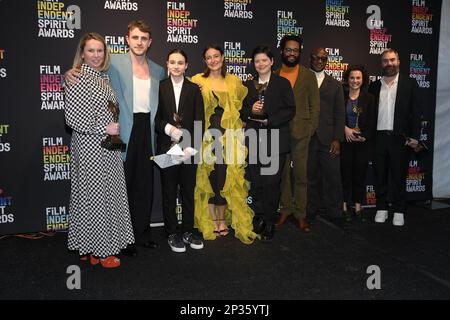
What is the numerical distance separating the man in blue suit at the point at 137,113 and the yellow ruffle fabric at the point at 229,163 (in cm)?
52

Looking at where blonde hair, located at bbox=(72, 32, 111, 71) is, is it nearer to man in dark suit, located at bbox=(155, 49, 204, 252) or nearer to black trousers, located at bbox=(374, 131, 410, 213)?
man in dark suit, located at bbox=(155, 49, 204, 252)

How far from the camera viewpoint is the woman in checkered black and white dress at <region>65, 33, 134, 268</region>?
3.47m

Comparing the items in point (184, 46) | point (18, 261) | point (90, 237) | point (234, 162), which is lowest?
point (18, 261)

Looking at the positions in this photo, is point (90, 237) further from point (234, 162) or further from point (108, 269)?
point (234, 162)

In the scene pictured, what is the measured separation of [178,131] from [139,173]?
0.59 meters

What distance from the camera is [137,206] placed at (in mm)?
4156

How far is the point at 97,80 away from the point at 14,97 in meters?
1.64

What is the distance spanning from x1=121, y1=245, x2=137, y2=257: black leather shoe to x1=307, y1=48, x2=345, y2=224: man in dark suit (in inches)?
86.6

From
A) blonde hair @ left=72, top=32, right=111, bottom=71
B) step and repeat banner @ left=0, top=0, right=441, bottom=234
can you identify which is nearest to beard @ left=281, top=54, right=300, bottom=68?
step and repeat banner @ left=0, top=0, right=441, bottom=234

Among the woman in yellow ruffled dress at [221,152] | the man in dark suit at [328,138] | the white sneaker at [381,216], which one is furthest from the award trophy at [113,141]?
the white sneaker at [381,216]

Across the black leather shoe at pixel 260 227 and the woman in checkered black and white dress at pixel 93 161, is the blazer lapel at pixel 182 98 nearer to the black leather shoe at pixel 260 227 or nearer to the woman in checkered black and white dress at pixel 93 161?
the woman in checkered black and white dress at pixel 93 161

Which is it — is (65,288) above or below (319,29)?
below

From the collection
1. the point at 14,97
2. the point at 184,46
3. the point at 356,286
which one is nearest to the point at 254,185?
the point at 356,286

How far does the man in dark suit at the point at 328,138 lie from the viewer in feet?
16.1
